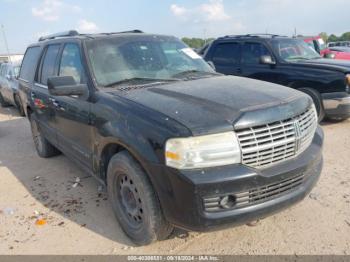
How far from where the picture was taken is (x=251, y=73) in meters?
7.52

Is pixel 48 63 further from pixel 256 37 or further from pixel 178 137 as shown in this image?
pixel 256 37

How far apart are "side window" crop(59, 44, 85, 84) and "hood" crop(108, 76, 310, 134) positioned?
692 millimetres

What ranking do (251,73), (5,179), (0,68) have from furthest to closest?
A: (0,68), (251,73), (5,179)

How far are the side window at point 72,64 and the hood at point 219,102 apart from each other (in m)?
0.69

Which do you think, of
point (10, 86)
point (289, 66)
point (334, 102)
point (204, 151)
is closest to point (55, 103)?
point (204, 151)

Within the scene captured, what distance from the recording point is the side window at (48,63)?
458 cm

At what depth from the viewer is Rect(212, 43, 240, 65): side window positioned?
7887 mm

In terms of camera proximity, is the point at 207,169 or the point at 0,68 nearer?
the point at 207,169

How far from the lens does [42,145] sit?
5633 mm

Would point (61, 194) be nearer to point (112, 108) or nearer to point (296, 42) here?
point (112, 108)

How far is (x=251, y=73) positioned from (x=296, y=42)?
4.41 feet

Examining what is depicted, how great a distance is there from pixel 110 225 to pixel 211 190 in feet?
4.90

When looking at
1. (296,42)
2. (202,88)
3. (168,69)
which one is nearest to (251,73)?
(296,42)

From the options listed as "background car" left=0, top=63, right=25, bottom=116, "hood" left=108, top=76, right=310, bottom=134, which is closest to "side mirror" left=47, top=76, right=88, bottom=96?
"hood" left=108, top=76, right=310, bottom=134
